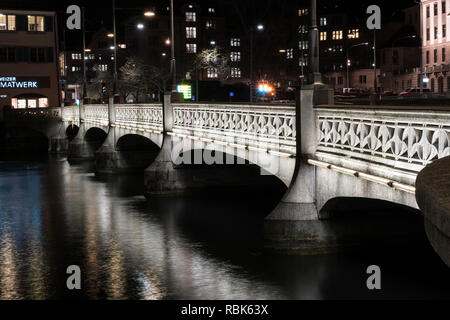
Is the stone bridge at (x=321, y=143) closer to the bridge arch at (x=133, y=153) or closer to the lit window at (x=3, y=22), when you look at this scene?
the bridge arch at (x=133, y=153)

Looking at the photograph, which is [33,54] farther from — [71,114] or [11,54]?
[71,114]

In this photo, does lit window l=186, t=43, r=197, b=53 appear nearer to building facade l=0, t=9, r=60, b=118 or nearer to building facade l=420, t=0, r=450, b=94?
building facade l=0, t=9, r=60, b=118

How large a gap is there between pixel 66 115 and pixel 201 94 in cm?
1922

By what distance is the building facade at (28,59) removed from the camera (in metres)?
80.5

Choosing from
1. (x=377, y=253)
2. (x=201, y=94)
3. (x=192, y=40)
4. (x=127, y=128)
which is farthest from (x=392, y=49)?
(x=377, y=253)

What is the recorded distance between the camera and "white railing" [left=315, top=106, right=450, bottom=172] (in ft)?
42.9

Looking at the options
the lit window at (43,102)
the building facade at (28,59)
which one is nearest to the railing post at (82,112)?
the building facade at (28,59)

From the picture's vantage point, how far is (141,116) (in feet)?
134

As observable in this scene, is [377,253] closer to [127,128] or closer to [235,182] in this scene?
[235,182]

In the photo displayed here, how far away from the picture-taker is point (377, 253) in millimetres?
20000

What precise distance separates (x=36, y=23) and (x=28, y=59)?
4.43 metres

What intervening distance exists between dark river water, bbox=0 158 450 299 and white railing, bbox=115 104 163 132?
4149mm

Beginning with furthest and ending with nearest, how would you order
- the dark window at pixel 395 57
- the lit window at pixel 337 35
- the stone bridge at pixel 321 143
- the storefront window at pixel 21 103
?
the lit window at pixel 337 35
the dark window at pixel 395 57
the storefront window at pixel 21 103
the stone bridge at pixel 321 143
